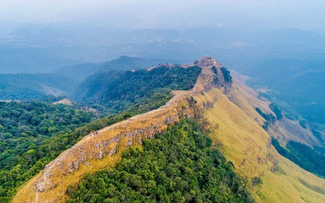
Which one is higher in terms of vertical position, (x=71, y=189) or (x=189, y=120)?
(x=71, y=189)

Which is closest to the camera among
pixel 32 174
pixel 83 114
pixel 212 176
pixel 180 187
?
pixel 32 174

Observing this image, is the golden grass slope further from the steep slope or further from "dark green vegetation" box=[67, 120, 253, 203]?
"dark green vegetation" box=[67, 120, 253, 203]

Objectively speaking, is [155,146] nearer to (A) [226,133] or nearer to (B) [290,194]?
(A) [226,133]

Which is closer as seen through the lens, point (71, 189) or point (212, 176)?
point (71, 189)

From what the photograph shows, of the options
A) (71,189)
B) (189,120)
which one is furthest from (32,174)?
(189,120)

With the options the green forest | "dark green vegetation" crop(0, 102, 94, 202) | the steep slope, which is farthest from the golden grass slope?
"dark green vegetation" crop(0, 102, 94, 202)

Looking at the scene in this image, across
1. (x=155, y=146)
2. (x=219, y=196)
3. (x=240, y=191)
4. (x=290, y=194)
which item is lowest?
(x=290, y=194)

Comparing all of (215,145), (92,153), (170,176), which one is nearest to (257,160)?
(215,145)
